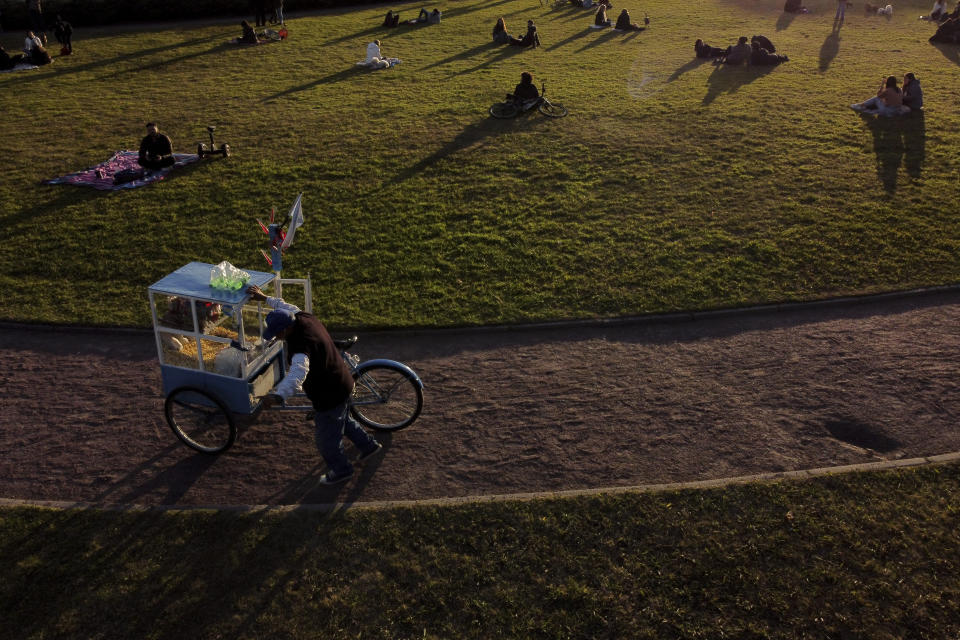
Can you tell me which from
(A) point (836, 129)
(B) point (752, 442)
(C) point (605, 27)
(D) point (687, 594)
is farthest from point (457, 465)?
(C) point (605, 27)

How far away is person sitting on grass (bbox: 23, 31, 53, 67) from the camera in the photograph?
26281 mm

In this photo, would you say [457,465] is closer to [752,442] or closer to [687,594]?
[687,594]

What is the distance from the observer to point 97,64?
2677 centimetres

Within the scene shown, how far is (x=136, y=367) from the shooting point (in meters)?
10.8

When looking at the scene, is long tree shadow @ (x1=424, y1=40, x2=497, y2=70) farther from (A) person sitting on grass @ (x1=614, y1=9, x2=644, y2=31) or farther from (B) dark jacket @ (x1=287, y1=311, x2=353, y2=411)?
(B) dark jacket @ (x1=287, y1=311, x2=353, y2=411)

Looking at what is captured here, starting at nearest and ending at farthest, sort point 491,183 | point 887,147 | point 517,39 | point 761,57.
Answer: point 491,183 → point 887,147 → point 761,57 → point 517,39

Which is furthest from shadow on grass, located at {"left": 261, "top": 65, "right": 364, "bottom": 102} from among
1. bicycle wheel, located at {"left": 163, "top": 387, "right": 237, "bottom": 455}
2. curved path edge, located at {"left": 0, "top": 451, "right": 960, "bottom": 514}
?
curved path edge, located at {"left": 0, "top": 451, "right": 960, "bottom": 514}

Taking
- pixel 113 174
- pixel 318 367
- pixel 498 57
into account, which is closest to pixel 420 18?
pixel 498 57

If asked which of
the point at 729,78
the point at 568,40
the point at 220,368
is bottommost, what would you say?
the point at 220,368

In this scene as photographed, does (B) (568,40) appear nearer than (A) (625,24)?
Yes

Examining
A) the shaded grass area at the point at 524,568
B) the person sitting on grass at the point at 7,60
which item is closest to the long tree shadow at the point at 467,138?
the shaded grass area at the point at 524,568

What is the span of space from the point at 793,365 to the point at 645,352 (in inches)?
83.9

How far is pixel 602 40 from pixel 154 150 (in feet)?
64.3

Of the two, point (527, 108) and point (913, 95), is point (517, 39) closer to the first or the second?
point (527, 108)
